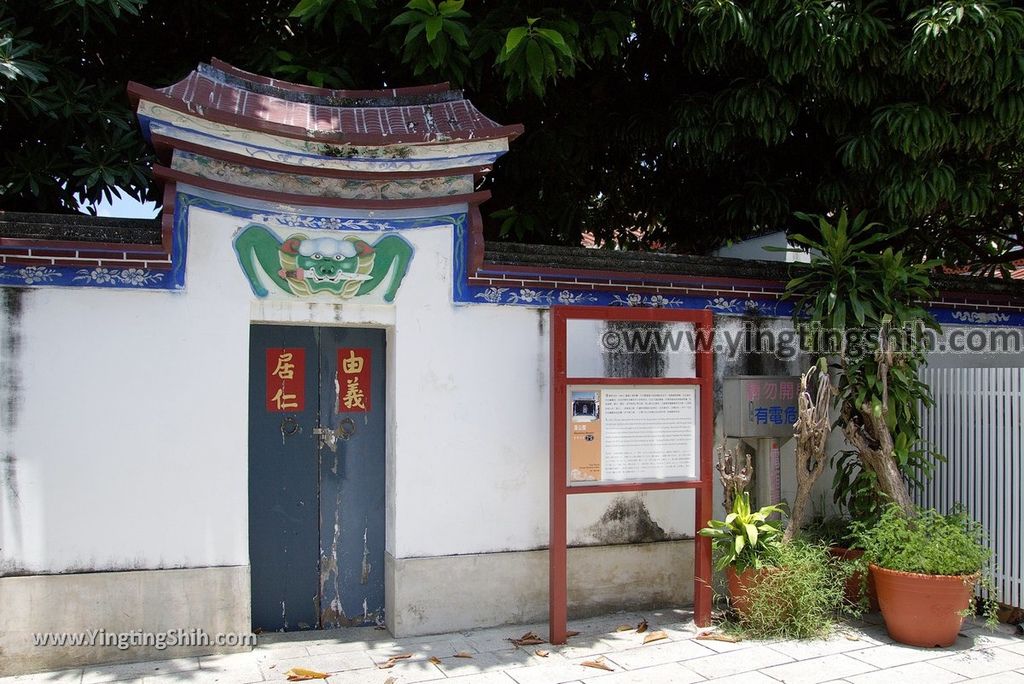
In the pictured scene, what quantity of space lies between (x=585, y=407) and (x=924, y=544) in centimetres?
220

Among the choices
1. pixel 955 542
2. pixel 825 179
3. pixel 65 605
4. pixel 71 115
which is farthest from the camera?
pixel 825 179

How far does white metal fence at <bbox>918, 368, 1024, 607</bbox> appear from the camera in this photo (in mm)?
5691

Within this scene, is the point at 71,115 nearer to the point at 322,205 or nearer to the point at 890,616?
the point at 322,205

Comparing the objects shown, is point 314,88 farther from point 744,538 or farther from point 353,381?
point 744,538

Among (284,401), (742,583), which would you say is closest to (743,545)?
(742,583)

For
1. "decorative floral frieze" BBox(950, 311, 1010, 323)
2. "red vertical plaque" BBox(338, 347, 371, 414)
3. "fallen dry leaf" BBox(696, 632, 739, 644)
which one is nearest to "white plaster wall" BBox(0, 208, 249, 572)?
"red vertical plaque" BBox(338, 347, 371, 414)

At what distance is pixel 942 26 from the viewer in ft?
18.0

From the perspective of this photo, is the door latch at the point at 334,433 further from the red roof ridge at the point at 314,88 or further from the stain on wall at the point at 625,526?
the red roof ridge at the point at 314,88

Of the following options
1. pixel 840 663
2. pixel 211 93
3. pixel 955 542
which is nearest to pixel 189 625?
pixel 211 93

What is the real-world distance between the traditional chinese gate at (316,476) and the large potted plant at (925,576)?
10.3 feet

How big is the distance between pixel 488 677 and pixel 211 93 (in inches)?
143

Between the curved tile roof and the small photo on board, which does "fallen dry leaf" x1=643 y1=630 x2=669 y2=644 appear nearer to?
the small photo on board

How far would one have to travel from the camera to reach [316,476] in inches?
215

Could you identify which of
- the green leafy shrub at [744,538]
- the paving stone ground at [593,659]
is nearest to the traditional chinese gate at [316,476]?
the paving stone ground at [593,659]
